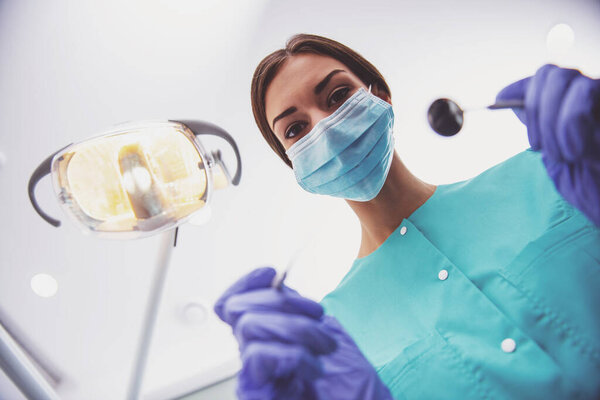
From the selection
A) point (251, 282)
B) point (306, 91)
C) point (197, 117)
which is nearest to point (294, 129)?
point (306, 91)

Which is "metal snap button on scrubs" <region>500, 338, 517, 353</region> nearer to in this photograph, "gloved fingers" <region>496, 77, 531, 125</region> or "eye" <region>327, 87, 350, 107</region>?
"gloved fingers" <region>496, 77, 531, 125</region>

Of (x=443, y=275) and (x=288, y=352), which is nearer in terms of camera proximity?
(x=288, y=352)

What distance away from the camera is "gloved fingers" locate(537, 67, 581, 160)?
0.50m

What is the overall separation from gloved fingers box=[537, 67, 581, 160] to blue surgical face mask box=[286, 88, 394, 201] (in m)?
0.33

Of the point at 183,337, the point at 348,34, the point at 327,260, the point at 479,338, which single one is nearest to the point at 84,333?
the point at 183,337

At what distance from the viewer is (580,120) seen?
470mm

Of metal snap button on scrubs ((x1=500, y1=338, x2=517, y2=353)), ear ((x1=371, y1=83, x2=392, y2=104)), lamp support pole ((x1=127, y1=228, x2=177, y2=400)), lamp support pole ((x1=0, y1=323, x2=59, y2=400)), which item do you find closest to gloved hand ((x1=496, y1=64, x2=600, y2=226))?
metal snap button on scrubs ((x1=500, y1=338, x2=517, y2=353))

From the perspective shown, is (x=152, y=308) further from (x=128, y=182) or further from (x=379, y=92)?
(x=379, y=92)

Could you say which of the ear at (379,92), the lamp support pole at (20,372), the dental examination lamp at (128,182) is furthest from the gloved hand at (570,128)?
the lamp support pole at (20,372)

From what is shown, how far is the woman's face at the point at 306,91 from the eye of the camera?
2.70 feet

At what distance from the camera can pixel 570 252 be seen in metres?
0.62

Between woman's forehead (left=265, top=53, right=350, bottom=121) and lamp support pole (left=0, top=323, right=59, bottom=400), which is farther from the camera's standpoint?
woman's forehead (left=265, top=53, right=350, bottom=121)

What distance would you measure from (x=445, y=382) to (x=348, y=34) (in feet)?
3.30

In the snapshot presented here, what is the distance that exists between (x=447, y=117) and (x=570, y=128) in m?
0.20
